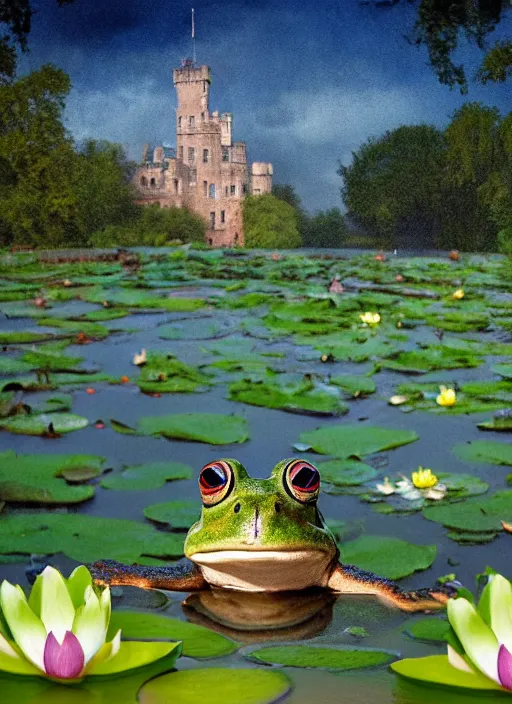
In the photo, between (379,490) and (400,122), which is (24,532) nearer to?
(379,490)

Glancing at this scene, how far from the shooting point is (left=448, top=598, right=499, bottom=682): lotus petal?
14.7 inches

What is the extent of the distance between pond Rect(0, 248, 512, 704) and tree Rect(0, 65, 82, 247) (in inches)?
36.2

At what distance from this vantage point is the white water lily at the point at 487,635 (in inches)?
14.7

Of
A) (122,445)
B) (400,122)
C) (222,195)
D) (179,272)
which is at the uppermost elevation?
(400,122)

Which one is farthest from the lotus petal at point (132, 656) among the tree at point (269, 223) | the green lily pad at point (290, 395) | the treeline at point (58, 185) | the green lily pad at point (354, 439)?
the tree at point (269, 223)

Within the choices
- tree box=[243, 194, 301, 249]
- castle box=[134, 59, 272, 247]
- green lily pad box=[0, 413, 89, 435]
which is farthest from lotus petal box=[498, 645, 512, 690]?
tree box=[243, 194, 301, 249]

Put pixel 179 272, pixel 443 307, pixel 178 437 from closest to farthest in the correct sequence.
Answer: pixel 178 437, pixel 443 307, pixel 179 272

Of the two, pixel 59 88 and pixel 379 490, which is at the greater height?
pixel 59 88

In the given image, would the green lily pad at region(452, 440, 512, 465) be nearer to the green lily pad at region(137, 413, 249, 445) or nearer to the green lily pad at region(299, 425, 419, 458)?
the green lily pad at region(299, 425, 419, 458)

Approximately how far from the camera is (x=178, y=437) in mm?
1183

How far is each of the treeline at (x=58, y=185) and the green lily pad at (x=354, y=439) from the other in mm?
2563

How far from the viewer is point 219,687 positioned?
1.36 ft

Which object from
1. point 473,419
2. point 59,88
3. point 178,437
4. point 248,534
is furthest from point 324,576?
point 59,88

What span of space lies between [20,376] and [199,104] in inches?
119
